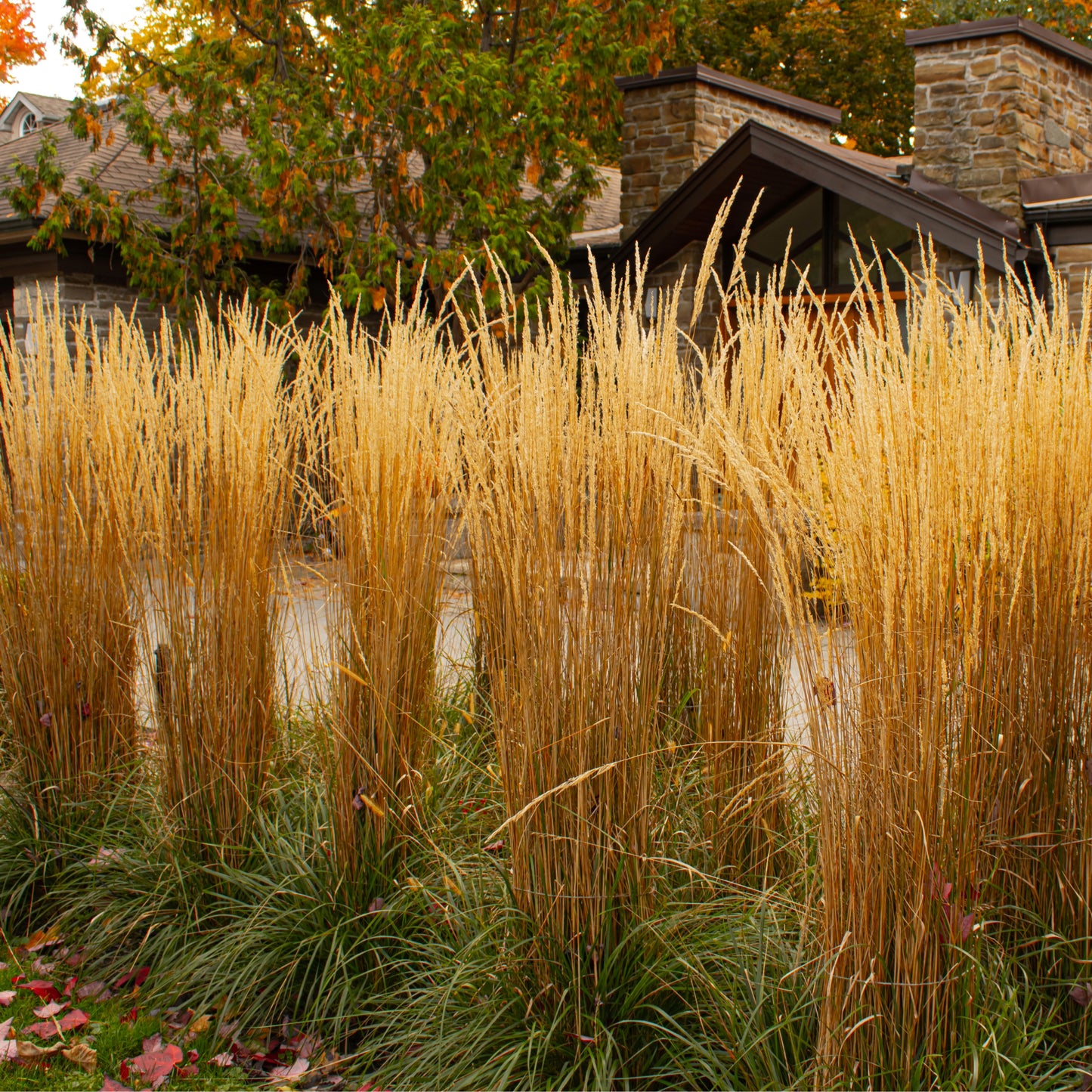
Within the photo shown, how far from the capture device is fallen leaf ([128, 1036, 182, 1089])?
8.59 feet

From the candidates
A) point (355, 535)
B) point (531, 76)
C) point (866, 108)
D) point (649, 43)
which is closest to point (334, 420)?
point (355, 535)

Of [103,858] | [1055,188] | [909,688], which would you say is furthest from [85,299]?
[909,688]

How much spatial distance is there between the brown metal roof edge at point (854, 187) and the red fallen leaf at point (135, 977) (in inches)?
303

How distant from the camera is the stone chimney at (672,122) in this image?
12.8 metres

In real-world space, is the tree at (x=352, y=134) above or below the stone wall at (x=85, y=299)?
above

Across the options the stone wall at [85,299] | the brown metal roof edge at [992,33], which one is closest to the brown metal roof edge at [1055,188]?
the brown metal roof edge at [992,33]

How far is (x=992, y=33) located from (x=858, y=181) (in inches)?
78.0

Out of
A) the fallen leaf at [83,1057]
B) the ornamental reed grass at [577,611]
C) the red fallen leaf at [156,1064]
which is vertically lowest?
the fallen leaf at [83,1057]

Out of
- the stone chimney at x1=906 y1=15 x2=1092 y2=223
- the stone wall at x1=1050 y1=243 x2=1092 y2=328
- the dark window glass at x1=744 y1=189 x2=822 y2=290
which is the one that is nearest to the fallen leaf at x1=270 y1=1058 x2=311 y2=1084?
the stone wall at x1=1050 y1=243 x2=1092 y2=328

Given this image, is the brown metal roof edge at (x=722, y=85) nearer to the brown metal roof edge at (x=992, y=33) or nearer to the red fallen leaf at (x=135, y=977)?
the brown metal roof edge at (x=992, y=33)

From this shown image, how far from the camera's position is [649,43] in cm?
1114

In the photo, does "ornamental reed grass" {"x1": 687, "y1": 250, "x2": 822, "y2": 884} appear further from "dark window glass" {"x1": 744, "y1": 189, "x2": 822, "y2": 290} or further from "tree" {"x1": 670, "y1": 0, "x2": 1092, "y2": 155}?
"tree" {"x1": 670, "y1": 0, "x2": 1092, "y2": 155}

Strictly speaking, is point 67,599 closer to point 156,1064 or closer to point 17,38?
point 156,1064

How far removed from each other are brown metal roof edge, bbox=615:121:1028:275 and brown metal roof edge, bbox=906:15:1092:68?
133cm
